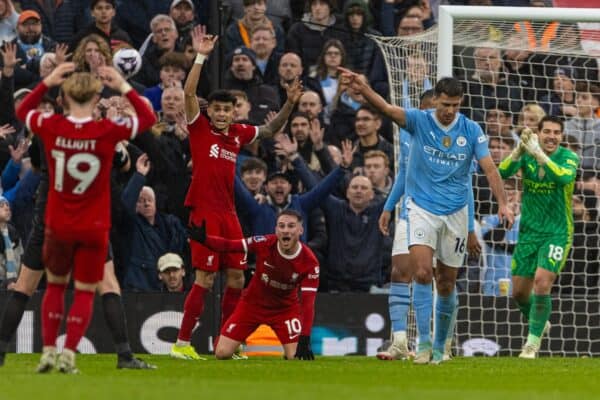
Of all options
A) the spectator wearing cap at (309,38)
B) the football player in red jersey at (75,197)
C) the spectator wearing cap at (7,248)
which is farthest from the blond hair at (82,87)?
the spectator wearing cap at (309,38)

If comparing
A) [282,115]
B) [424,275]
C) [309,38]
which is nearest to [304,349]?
[424,275]

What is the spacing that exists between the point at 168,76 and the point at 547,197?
4847mm

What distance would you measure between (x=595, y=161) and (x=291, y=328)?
5.82 m

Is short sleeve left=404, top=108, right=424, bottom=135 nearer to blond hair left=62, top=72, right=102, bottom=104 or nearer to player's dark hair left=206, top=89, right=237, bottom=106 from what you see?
player's dark hair left=206, top=89, right=237, bottom=106

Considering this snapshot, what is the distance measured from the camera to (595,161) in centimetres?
1764

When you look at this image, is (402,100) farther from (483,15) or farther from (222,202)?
(222,202)

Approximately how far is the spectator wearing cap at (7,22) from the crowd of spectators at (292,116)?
2 centimetres

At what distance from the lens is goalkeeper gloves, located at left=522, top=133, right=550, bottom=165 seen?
44.5ft

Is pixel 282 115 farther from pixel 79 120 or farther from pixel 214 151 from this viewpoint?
pixel 79 120

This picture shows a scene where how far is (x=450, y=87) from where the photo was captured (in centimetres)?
1174

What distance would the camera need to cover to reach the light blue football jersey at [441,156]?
39.4 feet

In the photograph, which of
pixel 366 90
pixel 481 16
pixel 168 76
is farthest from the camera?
pixel 168 76

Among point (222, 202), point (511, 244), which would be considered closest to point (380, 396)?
point (222, 202)

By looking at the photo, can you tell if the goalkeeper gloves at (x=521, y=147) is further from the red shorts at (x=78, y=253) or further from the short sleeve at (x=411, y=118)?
the red shorts at (x=78, y=253)
